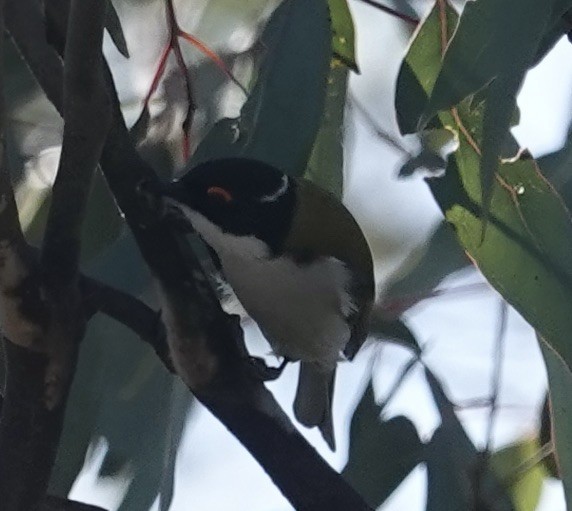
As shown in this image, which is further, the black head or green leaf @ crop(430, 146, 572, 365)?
the black head

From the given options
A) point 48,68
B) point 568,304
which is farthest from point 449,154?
point 48,68

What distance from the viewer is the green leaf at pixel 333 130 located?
1.33 m

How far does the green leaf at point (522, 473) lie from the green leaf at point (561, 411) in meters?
0.20

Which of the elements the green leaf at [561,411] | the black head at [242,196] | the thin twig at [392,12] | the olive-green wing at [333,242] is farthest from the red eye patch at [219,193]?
the green leaf at [561,411]

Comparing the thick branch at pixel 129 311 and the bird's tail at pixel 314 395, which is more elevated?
the bird's tail at pixel 314 395

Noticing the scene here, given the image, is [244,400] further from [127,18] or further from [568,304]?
[127,18]

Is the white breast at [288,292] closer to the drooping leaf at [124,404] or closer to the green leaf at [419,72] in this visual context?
the drooping leaf at [124,404]

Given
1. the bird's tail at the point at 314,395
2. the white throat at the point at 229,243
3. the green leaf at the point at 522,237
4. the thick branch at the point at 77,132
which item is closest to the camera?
the thick branch at the point at 77,132

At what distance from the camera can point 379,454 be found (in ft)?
4.30

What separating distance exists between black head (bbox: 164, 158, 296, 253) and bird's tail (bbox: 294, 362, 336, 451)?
0.69ft

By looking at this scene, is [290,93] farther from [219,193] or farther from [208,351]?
[208,351]

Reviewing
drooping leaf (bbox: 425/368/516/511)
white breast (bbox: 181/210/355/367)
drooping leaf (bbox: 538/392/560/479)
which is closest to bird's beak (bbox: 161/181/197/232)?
white breast (bbox: 181/210/355/367)

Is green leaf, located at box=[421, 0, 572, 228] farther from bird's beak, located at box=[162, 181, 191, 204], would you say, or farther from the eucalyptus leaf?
bird's beak, located at box=[162, 181, 191, 204]

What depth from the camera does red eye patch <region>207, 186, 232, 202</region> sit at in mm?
1263
